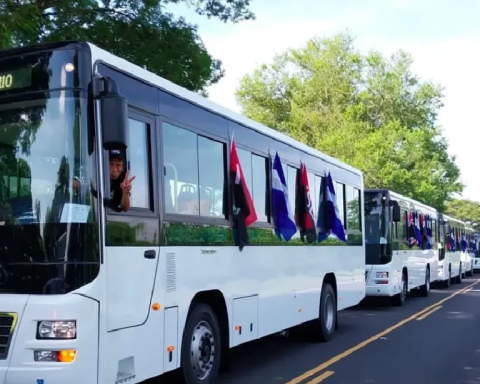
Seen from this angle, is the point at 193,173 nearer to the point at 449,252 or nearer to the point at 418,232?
the point at 418,232

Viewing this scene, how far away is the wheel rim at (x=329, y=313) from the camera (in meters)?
11.3

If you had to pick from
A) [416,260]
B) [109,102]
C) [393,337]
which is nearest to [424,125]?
[416,260]

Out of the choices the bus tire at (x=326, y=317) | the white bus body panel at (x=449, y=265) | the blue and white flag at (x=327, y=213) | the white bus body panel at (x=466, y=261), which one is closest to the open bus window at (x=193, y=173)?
the blue and white flag at (x=327, y=213)

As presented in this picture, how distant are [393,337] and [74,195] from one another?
8442mm

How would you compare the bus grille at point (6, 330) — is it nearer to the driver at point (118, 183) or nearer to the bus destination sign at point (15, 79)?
the driver at point (118, 183)

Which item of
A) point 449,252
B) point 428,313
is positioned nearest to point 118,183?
point 428,313

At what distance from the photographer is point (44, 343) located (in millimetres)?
4781

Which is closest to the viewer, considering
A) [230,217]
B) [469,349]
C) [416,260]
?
[230,217]

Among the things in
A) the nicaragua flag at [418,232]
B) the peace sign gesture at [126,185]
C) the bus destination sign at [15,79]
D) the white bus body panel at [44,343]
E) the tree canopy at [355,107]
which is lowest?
the white bus body panel at [44,343]

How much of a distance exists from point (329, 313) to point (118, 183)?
694 centimetres

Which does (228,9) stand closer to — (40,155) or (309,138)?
(40,155)

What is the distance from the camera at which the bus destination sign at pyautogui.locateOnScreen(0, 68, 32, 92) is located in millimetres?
5215

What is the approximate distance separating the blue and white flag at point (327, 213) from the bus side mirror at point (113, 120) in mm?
6442

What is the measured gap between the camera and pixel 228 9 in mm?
16359
